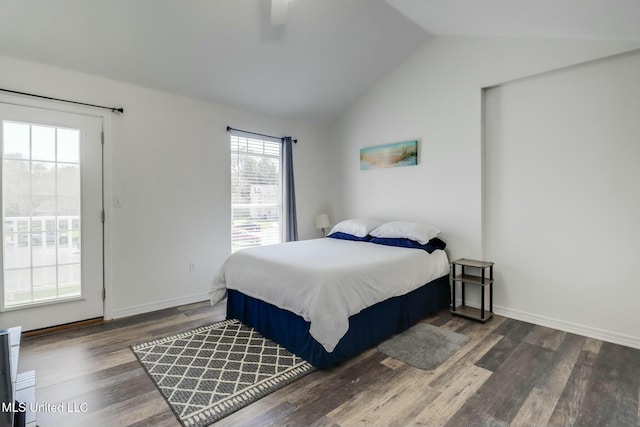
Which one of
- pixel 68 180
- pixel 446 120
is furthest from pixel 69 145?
pixel 446 120

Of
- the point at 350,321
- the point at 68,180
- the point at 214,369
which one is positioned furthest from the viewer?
the point at 68,180

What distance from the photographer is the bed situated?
7.35 feet

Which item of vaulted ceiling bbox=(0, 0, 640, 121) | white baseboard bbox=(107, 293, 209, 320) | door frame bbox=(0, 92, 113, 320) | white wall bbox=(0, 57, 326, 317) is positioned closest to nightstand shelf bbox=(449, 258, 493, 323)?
vaulted ceiling bbox=(0, 0, 640, 121)

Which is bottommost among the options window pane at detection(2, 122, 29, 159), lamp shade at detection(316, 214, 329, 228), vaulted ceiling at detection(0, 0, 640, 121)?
lamp shade at detection(316, 214, 329, 228)

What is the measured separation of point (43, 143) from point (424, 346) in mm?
3810

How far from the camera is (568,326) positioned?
291 centimetres

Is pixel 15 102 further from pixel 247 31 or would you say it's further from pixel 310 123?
pixel 310 123

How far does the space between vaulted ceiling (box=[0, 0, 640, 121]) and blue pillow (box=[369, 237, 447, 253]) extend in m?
2.15

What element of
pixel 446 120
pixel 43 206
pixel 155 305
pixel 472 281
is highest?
pixel 446 120

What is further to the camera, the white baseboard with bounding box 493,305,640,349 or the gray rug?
the white baseboard with bounding box 493,305,640,349

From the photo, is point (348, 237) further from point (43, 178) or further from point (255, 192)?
point (43, 178)

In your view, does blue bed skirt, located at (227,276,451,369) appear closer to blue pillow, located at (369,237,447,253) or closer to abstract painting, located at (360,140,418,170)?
blue pillow, located at (369,237,447,253)

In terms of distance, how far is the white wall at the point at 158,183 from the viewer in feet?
10.2

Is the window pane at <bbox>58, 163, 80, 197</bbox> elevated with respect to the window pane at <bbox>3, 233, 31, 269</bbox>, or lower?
elevated
